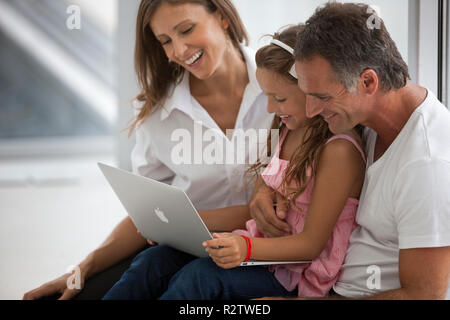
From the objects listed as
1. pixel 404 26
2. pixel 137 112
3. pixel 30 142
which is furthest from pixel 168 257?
pixel 30 142

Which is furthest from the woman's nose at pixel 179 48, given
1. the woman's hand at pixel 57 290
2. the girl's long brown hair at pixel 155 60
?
the woman's hand at pixel 57 290

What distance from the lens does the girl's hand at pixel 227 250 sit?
112 cm

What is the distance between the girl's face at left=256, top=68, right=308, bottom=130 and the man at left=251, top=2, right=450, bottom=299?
111mm

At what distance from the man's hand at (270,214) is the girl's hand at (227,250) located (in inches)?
5.5

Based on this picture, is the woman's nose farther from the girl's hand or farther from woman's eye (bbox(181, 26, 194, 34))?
the girl's hand

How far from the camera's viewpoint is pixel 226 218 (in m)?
1.47

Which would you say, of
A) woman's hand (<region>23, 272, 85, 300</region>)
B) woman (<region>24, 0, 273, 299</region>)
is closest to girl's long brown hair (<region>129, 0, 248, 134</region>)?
woman (<region>24, 0, 273, 299</region>)

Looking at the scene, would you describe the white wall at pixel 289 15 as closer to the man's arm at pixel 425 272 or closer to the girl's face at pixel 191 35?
the girl's face at pixel 191 35

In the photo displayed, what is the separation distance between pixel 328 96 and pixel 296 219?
35 cm

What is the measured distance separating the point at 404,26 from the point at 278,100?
54 centimetres

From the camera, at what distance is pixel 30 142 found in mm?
3811

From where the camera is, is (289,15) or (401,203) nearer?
(401,203)

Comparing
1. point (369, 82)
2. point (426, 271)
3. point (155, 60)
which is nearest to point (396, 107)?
point (369, 82)

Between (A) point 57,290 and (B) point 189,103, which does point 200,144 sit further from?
(A) point 57,290
